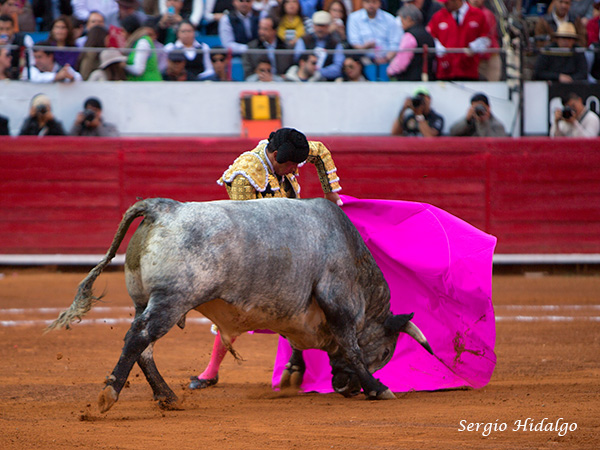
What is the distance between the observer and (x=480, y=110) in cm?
884

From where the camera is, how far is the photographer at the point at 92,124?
8.71m

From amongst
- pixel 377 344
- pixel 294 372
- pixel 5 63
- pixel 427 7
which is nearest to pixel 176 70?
pixel 5 63

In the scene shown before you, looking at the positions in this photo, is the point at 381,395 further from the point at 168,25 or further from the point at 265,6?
the point at 265,6

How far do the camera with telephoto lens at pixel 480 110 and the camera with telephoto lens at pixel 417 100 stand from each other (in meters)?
0.59

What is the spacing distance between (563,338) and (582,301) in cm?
173

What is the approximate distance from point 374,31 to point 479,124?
1481mm

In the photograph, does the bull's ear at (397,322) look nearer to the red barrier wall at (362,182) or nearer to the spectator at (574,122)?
the red barrier wall at (362,182)

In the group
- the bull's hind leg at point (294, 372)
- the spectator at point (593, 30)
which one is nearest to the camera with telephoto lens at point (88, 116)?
the bull's hind leg at point (294, 372)

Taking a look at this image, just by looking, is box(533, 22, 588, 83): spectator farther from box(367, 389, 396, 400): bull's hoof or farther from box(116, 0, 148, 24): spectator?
box(367, 389, 396, 400): bull's hoof

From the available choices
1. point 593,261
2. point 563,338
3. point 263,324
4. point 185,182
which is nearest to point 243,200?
point 263,324

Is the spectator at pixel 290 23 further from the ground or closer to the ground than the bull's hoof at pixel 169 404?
further from the ground

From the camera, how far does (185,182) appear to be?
29.5 feet

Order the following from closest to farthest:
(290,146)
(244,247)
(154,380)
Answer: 1. (244,247)
2. (154,380)
3. (290,146)

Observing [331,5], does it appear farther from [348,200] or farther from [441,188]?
[348,200]
